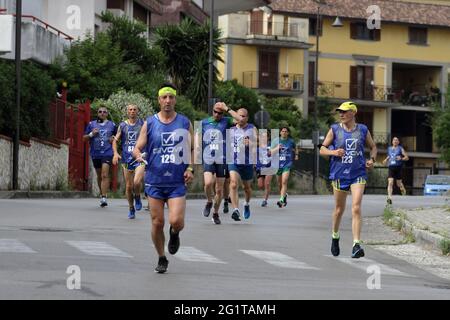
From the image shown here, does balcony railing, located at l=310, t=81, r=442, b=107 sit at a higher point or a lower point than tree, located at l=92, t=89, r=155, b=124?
higher

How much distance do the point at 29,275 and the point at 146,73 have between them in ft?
111

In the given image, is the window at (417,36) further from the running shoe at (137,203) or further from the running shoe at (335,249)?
the running shoe at (335,249)

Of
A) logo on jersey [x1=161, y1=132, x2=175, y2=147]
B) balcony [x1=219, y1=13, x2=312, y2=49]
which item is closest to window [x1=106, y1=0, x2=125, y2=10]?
balcony [x1=219, y1=13, x2=312, y2=49]

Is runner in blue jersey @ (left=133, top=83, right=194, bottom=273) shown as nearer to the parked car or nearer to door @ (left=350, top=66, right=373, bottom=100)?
the parked car

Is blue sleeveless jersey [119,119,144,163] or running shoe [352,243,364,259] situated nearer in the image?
running shoe [352,243,364,259]

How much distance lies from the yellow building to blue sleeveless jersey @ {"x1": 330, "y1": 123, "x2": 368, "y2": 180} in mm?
58826

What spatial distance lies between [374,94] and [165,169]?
219 feet

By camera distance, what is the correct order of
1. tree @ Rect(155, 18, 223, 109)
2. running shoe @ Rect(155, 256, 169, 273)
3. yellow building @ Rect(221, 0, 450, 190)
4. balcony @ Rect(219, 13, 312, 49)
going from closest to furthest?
running shoe @ Rect(155, 256, 169, 273)
tree @ Rect(155, 18, 223, 109)
balcony @ Rect(219, 13, 312, 49)
yellow building @ Rect(221, 0, 450, 190)

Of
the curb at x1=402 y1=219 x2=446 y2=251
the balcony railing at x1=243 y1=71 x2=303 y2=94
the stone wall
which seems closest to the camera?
the curb at x1=402 y1=219 x2=446 y2=251

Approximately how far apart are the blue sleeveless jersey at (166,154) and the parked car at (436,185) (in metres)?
43.9

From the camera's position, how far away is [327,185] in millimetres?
59750

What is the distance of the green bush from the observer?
29703mm

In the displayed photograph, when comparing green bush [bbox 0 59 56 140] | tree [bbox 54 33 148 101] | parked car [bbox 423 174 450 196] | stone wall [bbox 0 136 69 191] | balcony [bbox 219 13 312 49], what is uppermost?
balcony [bbox 219 13 312 49]

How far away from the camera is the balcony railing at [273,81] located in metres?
75.2
